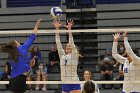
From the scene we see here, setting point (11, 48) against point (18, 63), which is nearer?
point (11, 48)

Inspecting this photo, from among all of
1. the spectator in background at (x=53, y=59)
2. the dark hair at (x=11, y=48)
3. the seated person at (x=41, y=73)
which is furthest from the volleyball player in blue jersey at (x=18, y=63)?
the spectator in background at (x=53, y=59)

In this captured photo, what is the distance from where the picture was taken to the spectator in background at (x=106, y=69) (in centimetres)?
1227

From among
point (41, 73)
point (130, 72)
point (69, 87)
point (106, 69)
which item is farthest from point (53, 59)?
point (130, 72)

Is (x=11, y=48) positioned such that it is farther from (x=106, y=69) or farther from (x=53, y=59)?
(x=53, y=59)

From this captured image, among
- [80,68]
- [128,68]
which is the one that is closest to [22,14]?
[80,68]

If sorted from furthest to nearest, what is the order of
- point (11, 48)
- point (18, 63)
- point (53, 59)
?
point (53, 59) < point (18, 63) < point (11, 48)

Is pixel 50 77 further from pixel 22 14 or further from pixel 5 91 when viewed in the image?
pixel 22 14

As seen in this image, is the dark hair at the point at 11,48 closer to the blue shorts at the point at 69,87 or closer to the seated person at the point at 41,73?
the blue shorts at the point at 69,87

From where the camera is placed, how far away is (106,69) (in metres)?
12.4

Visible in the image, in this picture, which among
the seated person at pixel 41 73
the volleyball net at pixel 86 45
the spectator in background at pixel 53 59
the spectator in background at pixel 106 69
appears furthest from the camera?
the volleyball net at pixel 86 45

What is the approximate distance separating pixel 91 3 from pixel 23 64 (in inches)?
344

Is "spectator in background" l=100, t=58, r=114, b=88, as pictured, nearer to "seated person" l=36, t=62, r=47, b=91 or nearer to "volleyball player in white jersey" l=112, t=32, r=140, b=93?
"seated person" l=36, t=62, r=47, b=91

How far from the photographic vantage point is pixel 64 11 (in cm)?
1484

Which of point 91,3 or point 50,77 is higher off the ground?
point 91,3
